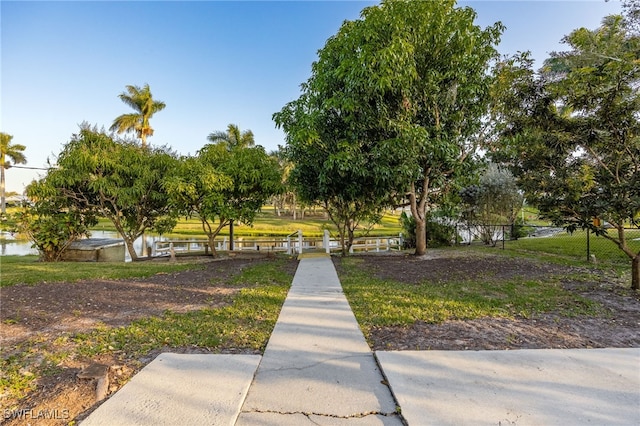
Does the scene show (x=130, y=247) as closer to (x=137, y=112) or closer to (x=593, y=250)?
(x=137, y=112)

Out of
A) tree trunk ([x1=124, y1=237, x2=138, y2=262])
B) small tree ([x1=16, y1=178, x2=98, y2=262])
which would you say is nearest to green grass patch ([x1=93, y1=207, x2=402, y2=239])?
tree trunk ([x1=124, y1=237, x2=138, y2=262])

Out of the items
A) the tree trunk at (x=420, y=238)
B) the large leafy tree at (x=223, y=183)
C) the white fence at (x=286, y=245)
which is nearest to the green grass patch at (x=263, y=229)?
the white fence at (x=286, y=245)

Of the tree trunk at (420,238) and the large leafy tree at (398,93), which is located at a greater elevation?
the large leafy tree at (398,93)

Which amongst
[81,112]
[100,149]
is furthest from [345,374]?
[81,112]

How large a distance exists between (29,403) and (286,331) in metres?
2.31

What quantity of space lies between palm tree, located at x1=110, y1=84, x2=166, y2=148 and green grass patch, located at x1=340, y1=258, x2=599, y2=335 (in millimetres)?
23451

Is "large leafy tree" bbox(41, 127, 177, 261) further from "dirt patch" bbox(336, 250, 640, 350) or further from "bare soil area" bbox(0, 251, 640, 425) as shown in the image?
"dirt patch" bbox(336, 250, 640, 350)

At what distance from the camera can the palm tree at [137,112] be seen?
913 inches

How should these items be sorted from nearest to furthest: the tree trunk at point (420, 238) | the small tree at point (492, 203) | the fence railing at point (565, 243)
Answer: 1. the fence railing at point (565, 243)
2. the tree trunk at point (420, 238)
3. the small tree at point (492, 203)

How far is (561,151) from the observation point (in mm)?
6141

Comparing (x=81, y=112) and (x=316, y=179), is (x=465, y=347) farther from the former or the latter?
(x=81, y=112)

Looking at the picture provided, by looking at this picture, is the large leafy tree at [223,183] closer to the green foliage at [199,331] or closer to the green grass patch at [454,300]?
the green grass patch at [454,300]

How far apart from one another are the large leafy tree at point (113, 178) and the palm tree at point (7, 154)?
28945 millimetres

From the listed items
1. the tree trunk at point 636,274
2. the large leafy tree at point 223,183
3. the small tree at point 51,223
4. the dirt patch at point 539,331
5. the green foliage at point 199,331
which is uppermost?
the large leafy tree at point 223,183
